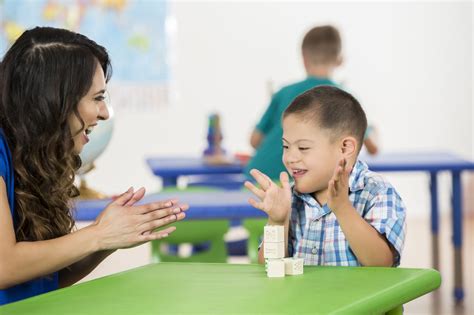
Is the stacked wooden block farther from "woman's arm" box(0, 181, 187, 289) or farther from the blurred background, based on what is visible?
the blurred background

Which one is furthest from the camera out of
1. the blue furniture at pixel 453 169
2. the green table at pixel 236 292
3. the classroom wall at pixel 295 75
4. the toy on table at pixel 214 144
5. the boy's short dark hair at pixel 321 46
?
the classroom wall at pixel 295 75

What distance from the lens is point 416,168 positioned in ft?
16.7

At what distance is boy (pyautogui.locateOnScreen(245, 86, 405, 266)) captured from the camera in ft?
7.50

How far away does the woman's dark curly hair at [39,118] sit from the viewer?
2.18 meters

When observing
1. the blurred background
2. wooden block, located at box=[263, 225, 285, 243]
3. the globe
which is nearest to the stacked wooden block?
wooden block, located at box=[263, 225, 285, 243]

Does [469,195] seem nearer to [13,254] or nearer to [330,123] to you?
[330,123]

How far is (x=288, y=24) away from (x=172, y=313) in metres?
7.02

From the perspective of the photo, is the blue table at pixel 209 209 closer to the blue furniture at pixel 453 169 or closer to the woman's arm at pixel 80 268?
the woman's arm at pixel 80 268

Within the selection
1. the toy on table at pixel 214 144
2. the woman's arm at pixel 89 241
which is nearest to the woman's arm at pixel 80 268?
the woman's arm at pixel 89 241

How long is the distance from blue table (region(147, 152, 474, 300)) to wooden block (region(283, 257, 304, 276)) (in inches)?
119

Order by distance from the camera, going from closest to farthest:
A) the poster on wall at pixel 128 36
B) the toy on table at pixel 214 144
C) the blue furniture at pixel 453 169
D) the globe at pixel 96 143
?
the globe at pixel 96 143
the blue furniture at pixel 453 169
the toy on table at pixel 214 144
the poster on wall at pixel 128 36

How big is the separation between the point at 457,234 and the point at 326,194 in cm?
291

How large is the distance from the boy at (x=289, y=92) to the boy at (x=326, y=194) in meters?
2.13

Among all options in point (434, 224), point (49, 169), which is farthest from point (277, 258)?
point (434, 224)
